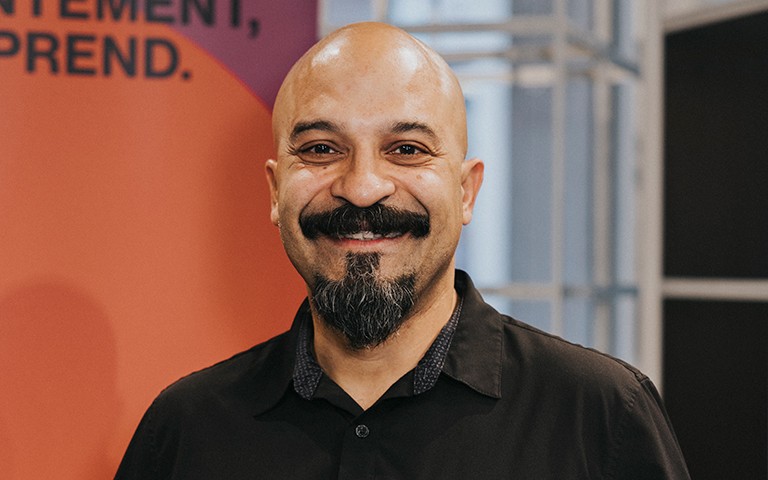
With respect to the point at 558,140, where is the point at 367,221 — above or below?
below

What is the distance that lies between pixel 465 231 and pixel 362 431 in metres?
1.97

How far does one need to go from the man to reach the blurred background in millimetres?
609

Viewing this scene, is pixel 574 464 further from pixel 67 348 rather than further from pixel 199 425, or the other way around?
pixel 67 348

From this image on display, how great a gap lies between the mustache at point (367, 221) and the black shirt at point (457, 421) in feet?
0.66

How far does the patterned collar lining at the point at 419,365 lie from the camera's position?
1.50 metres

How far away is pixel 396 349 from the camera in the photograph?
1.52 m

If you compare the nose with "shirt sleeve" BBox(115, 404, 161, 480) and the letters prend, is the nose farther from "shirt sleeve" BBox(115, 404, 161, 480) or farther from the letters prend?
the letters prend

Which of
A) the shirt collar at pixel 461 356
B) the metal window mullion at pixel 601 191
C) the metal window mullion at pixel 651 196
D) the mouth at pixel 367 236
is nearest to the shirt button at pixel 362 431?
the shirt collar at pixel 461 356

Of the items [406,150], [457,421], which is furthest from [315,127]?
[457,421]

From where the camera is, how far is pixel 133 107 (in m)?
2.09

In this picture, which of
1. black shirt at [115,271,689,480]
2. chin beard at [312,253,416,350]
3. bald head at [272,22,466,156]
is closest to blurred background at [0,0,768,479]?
black shirt at [115,271,689,480]

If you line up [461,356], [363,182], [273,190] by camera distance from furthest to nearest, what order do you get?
[273,190], [461,356], [363,182]

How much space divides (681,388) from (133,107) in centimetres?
222

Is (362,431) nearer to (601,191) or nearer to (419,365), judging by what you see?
(419,365)
